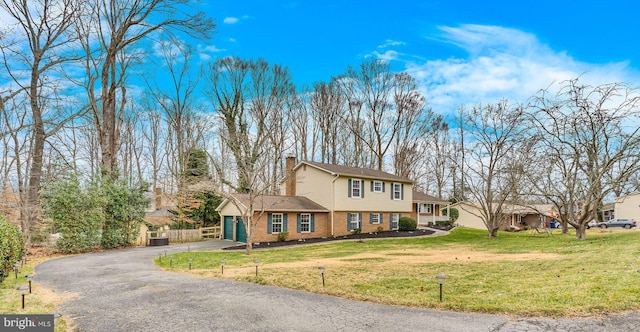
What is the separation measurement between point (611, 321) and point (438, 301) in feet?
8.88

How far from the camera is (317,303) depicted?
306 inches

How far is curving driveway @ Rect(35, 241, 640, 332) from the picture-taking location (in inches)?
237

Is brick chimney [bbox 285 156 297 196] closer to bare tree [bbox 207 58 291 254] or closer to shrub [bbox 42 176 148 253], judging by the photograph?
bare tree [bbox 207 58 291 254]

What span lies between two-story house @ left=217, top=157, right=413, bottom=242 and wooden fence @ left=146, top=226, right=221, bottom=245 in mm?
1680

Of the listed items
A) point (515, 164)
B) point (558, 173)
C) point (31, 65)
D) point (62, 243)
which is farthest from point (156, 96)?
point (558, 173)

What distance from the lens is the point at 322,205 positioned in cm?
2764

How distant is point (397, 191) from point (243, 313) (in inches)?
1039

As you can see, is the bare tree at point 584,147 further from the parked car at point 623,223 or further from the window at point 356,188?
the parked car at point 623,223

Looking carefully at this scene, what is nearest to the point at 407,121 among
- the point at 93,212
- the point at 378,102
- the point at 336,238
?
the point at 378,102

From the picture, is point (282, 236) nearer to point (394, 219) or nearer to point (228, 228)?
point (228, 228)

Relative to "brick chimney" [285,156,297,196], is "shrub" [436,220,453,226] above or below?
below

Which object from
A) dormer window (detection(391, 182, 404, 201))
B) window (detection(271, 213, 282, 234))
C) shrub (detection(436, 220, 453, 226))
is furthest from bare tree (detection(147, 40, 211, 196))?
shrub (detection(436, 220, 453, 226))

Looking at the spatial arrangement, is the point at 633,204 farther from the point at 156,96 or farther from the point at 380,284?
the point at 156,96

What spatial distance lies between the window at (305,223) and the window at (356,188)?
12.4 feet
